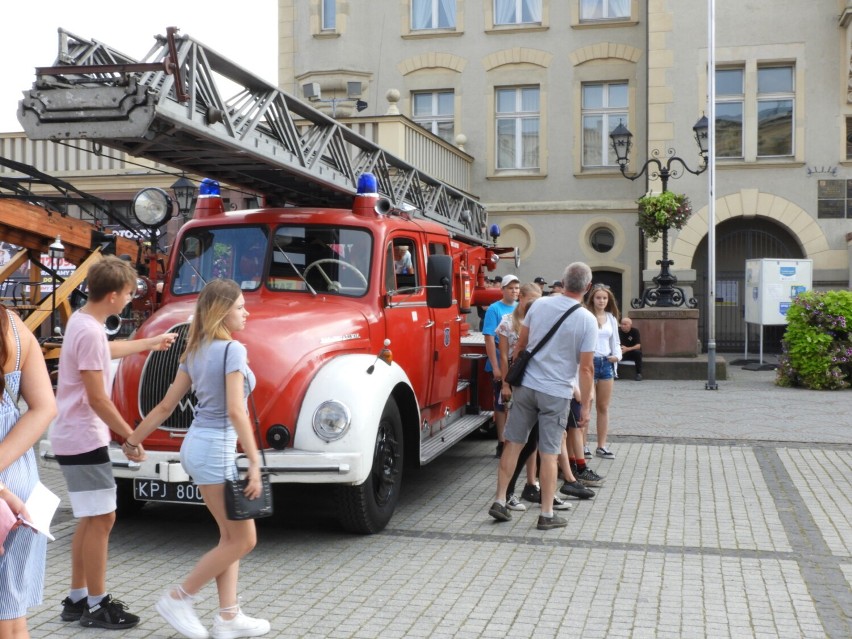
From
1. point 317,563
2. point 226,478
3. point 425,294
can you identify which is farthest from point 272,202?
point 226,478

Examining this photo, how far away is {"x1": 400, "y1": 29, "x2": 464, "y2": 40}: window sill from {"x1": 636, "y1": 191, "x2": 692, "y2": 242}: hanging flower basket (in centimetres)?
833

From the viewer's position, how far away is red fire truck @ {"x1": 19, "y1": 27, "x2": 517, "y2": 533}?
6.27 metres

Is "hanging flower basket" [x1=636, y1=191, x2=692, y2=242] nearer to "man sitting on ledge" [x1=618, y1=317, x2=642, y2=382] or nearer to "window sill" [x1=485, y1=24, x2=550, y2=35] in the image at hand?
"man sitting on ledge" [x1=618, y1=317, x2=642, y2=382]

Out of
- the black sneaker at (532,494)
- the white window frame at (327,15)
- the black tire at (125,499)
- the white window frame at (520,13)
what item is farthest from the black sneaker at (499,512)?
the white window frame at (327,15)

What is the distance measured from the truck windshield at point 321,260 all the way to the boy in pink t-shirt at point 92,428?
269 cm

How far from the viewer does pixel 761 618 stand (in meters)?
5.12

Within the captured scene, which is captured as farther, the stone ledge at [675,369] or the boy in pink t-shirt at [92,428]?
the stone ledge at [675,369]

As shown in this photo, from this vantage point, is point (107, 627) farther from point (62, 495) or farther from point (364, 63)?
point (364, 63)

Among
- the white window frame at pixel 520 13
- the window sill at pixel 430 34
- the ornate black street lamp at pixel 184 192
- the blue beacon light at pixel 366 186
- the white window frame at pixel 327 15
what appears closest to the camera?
the blue beacon light at pixel 366 186

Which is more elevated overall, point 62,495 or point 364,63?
point 364,63

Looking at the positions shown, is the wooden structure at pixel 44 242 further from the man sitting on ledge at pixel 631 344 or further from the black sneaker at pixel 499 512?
the black sneaker at pixel 499 512

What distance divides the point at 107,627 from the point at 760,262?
17874 millimetres

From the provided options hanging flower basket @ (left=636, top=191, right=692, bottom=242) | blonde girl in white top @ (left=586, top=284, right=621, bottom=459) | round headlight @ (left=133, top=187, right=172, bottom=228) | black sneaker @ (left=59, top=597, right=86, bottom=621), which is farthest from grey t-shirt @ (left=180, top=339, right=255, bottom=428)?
hanging flower basket @ (left=636, top=191, right=692, bottom=242)

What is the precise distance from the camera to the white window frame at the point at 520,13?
25328 mm
